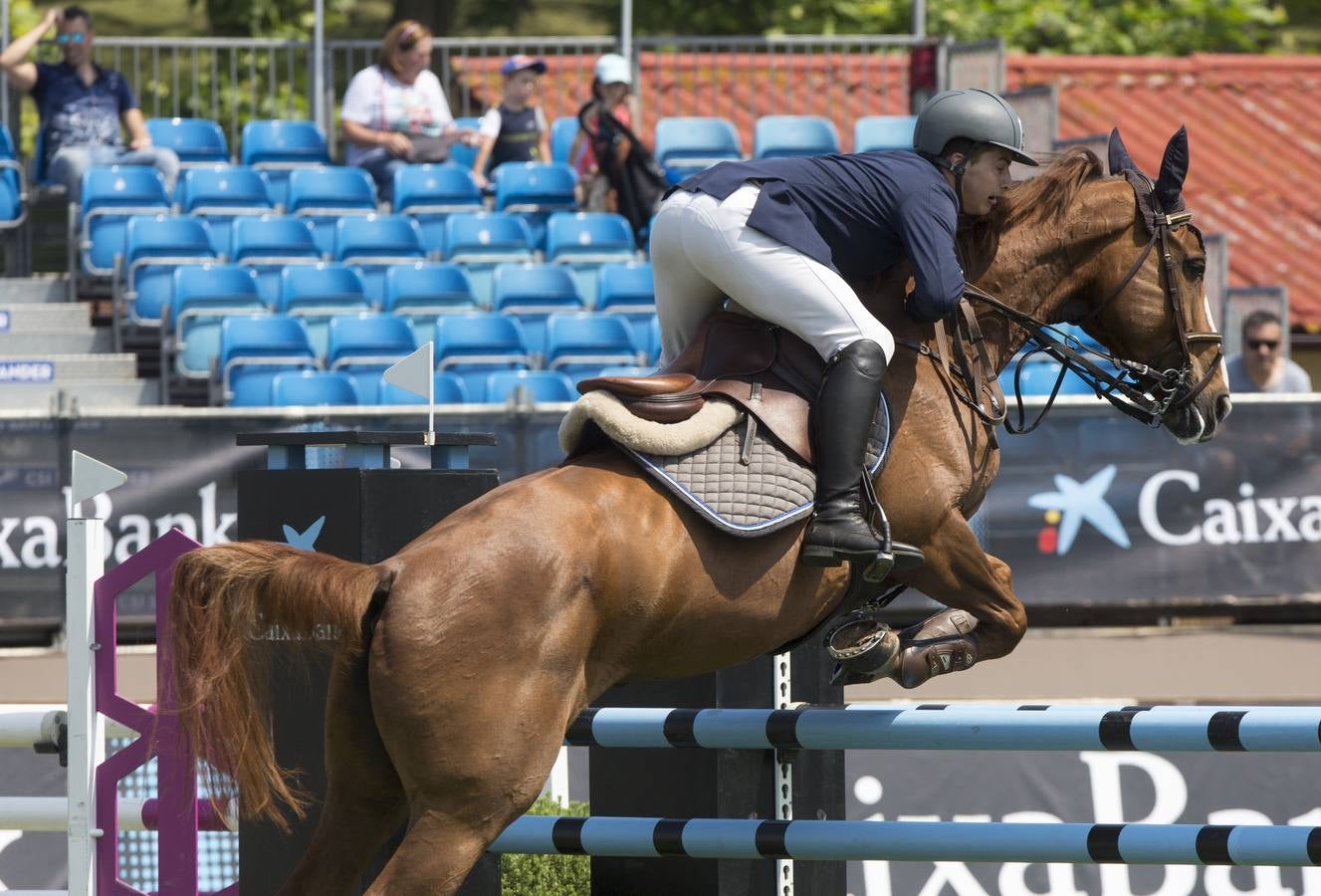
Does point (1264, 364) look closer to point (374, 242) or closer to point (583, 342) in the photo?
point (583, 342)

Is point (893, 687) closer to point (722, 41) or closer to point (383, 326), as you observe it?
point (383, 326)

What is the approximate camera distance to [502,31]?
26.8 m

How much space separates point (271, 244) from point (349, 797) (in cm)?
816

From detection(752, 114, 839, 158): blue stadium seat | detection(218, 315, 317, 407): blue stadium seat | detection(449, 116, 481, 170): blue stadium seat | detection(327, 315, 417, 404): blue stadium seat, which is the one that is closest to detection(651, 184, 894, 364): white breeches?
detection(218, 315, 317, 407): blue stadium seat

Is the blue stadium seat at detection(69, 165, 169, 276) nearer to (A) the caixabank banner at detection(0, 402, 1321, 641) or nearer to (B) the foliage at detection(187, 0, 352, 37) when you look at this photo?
(A) the caixabank banner at detection(0, 402, 1321, 641)

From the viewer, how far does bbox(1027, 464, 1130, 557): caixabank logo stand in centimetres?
917

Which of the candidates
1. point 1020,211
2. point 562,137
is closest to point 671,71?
point 562,137

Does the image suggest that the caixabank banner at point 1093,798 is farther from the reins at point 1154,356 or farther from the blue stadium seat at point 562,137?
the blue stadium seat at point 562,137

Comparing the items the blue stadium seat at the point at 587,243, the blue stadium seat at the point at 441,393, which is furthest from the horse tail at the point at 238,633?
the blue stadium seat at the point at 587,243

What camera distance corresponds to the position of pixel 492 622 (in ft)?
12.7

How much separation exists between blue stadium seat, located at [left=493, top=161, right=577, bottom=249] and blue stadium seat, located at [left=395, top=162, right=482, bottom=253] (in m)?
0.21

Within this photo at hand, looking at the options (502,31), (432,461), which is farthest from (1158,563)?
(502,31)

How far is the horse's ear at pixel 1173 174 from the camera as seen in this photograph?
4770 millimetres

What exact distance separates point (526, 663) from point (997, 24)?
912 inches
